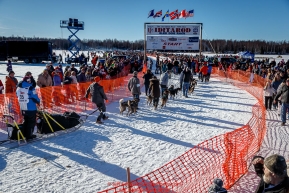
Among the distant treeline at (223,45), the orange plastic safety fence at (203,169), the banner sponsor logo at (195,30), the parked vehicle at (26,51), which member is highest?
the distant treeline at (223,45)

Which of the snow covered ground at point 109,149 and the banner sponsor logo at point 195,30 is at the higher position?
the banner sponsor logo at point 195,30

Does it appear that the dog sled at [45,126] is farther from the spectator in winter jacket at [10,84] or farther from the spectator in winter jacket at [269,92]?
the spectator in winter jacket at [269,92]

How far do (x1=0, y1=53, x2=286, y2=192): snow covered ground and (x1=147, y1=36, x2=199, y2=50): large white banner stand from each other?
457 inches

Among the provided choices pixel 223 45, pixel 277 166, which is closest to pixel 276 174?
pixel 277 166

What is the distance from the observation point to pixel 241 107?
9.30 meters

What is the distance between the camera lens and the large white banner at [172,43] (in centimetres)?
1945

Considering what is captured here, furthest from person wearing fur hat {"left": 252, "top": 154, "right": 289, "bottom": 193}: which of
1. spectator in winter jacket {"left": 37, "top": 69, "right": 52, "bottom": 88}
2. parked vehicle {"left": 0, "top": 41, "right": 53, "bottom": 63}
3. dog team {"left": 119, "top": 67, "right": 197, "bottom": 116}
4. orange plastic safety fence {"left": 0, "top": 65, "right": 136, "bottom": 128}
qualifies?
parked vehicle {"left": 0, "top": 41, "right": 53, "bottom": 63}

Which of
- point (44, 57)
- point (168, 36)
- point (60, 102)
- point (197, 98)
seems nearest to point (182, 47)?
point (168, 36)

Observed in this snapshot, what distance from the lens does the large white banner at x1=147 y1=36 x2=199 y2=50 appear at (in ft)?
63.8

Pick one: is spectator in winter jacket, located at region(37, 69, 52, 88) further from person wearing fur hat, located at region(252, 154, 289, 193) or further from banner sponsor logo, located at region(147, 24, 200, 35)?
banner sponsor logo, located at region(147, 24, 200, 35)

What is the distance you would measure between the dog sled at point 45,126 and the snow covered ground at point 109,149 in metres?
0.19

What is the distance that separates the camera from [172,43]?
19.7m

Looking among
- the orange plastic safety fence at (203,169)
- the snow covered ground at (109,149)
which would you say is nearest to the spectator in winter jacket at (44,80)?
the snow covered ground at (109,149)

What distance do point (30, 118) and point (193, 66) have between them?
15.8 meters
